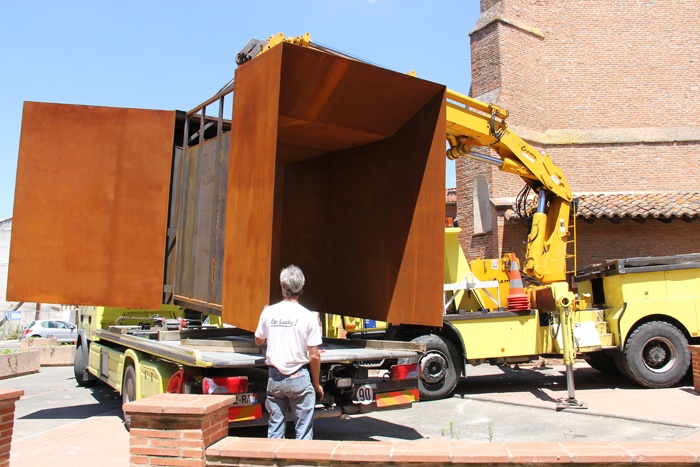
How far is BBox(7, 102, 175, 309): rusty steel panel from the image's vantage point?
7094 millimetres

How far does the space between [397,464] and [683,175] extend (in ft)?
55.0

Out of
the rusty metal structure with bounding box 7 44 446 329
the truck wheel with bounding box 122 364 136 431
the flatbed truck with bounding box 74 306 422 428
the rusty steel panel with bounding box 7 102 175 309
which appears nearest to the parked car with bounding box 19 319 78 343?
the flatbed truck with bounding box 74 306 422 428

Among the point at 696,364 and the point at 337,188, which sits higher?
the point at 337,188

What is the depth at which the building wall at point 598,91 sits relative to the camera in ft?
54.0

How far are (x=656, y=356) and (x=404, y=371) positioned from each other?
5.96 meters

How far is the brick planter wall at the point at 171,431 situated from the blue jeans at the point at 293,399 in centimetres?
74

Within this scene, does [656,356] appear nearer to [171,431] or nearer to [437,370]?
[437,370]

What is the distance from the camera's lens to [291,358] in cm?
459

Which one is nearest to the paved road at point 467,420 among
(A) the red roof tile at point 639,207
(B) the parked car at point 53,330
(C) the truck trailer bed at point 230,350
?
(C) the truck trailer bed at point 230,350

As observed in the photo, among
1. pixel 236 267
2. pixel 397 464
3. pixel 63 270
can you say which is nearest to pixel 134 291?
pixel 63 270

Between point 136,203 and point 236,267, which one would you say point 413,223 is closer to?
point 236,267

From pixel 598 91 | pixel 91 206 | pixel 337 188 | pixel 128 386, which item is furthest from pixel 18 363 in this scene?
pixel 598 91

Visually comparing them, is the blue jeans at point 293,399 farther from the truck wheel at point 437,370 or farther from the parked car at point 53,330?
the parked car at point 53,330

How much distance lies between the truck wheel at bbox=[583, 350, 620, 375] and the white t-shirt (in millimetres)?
8329
